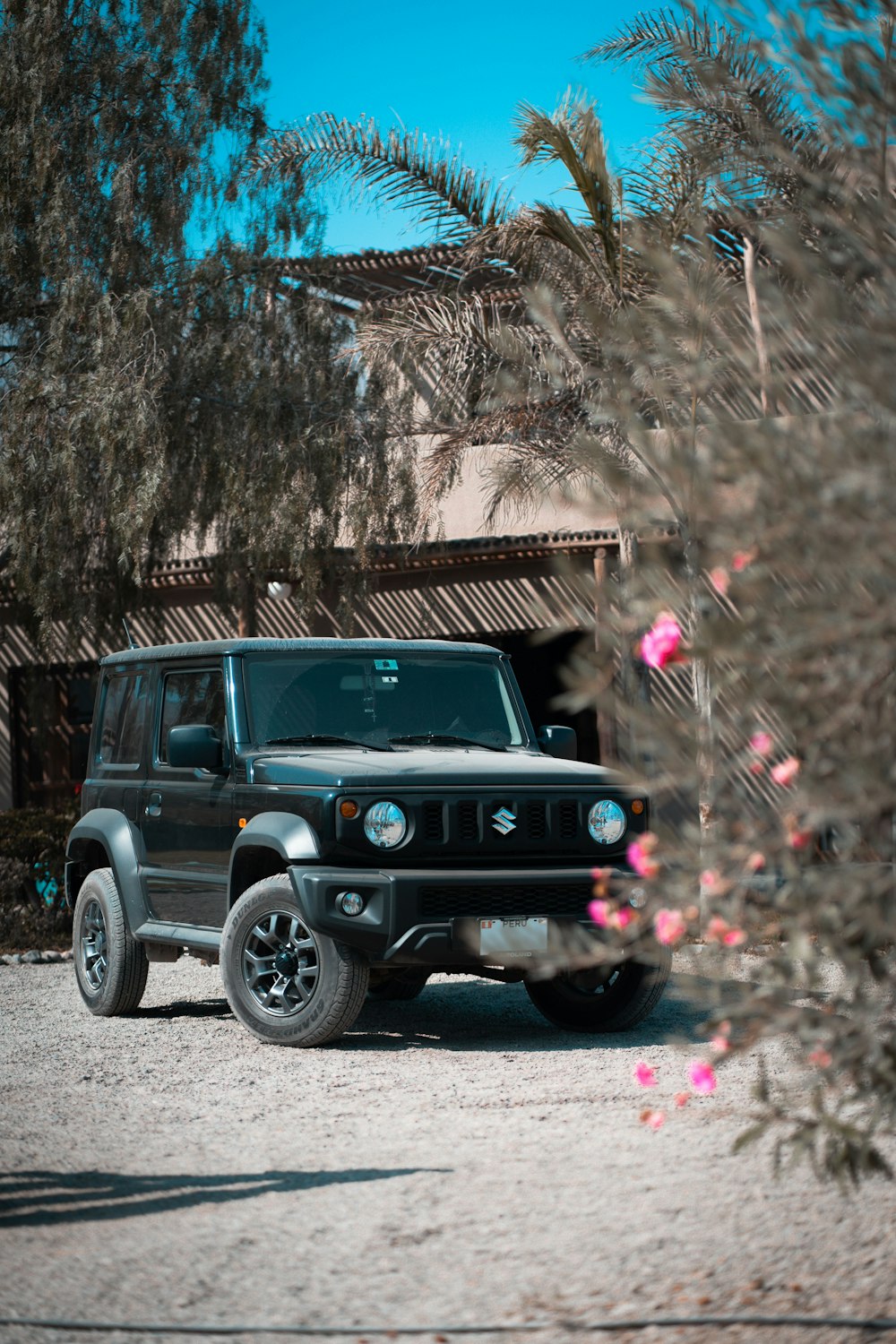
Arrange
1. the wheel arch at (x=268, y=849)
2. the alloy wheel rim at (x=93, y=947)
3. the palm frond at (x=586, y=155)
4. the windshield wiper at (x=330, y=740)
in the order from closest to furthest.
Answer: the wheel arch at (x=268, y=849) → the windshield wiper at (x=330, y=740) → the alloy wheel rim at (x=93, y=947) → the palm frond at (x=586, y=155)

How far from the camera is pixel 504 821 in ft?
25.1

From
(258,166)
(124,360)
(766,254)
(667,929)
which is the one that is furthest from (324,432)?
(667,929)

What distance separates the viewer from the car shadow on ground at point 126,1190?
4910 mm

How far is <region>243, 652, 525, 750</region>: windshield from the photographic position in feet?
27.5

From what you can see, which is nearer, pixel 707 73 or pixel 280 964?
pixel 707 73

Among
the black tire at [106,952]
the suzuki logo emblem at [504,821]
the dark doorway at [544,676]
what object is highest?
the dark doorway at [544,676]

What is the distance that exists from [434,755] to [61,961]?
515 centimetres

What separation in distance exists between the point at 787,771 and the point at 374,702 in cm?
523

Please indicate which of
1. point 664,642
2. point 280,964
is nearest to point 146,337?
point 280,964

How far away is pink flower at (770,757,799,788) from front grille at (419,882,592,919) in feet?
12.8

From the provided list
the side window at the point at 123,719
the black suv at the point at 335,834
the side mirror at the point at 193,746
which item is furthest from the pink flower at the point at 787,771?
the side window at the point at 123,719

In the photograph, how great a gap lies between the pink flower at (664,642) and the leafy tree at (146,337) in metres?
11.3

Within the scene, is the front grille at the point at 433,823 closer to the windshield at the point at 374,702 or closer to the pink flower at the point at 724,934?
the windshield at the point at 374,702

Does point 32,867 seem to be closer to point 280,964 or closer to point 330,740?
point 330,740
